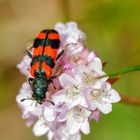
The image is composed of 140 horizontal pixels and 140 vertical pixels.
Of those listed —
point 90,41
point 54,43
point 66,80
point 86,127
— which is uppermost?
point 90,41

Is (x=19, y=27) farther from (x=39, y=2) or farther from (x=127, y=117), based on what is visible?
(x=127, y=117)

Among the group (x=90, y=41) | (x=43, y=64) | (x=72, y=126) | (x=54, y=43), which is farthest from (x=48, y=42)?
(x=90, y=41)

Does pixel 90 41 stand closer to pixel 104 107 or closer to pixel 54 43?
pixel 54 43

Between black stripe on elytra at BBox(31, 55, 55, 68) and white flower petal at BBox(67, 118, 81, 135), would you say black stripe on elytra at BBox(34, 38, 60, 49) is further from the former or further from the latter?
white flower petal at BBox(67, 118, 81, 135)

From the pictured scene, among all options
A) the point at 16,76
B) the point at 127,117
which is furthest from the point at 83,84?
the point at 16,76

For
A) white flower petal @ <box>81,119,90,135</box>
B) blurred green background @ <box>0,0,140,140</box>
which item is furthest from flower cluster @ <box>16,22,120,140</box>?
blurred green background @ <box>0,0,140,140</box>

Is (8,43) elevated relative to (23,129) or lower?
elevated
